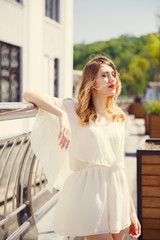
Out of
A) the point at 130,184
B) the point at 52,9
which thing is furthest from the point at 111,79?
the point at 52,9

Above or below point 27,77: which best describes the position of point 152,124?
below

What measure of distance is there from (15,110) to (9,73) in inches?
516

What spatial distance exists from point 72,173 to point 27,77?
46.3 ft

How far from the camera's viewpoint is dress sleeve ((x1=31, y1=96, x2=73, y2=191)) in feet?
7.72

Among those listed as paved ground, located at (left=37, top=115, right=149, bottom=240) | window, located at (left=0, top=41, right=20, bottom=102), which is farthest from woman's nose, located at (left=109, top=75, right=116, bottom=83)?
window, located at (left=0, top=41, right=20, bottom=102)

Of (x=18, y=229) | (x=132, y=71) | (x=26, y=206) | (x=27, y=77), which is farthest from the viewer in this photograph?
(x=132, y=71)

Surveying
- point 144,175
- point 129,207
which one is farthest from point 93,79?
point 144,175

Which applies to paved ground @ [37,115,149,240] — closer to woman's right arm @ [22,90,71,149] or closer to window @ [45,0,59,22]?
woman's right arm @ [22,90,71,149]

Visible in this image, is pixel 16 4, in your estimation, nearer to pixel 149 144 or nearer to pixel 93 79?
pixel 149 144

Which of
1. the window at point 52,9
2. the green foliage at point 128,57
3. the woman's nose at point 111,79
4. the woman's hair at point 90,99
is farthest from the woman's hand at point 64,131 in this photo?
the green foliage at point 128,57

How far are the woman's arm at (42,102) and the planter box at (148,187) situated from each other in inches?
60.3

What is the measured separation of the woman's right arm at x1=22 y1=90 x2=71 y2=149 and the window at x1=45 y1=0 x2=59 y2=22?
16710mm

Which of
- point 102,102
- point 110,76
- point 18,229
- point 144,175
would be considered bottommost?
point 18,229

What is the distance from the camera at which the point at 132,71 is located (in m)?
91.2
